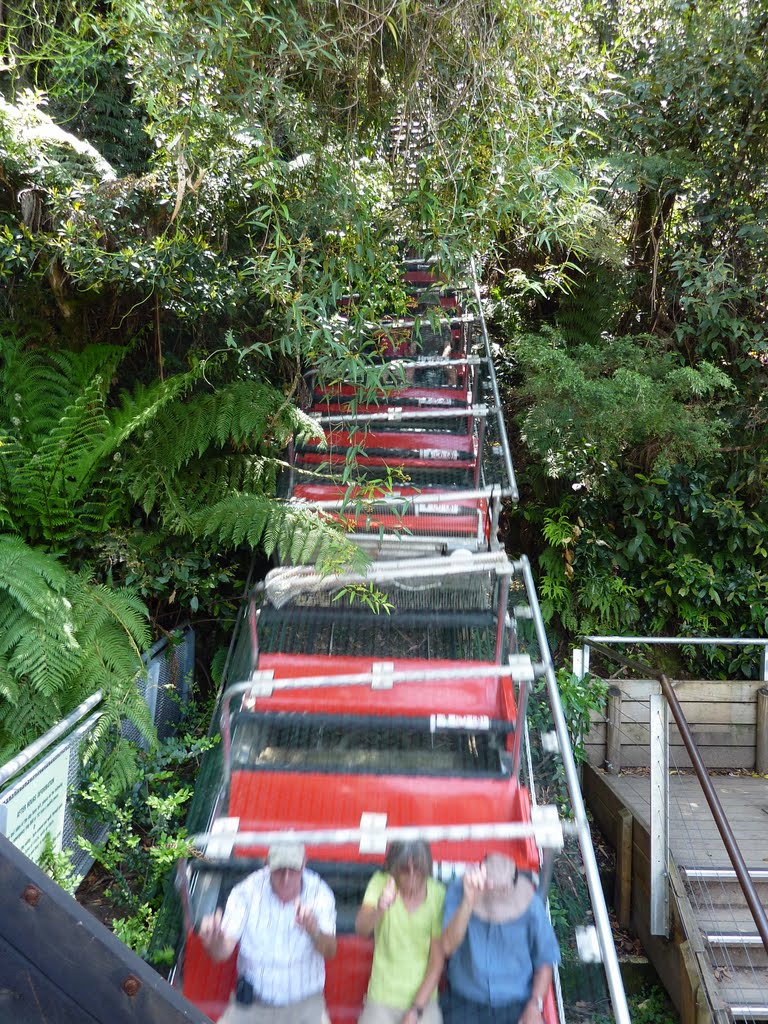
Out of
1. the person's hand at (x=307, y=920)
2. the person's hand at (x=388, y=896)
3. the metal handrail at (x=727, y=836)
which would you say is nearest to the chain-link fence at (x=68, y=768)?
the person's hand at (x=307, y=920)

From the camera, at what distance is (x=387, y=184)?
13.6 ft

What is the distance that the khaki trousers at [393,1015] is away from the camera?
2.16 m

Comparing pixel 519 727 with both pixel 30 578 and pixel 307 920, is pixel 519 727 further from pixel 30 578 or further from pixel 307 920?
pixel 30 578

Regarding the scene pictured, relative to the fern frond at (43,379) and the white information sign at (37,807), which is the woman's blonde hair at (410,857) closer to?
the white information sign at (37,807)

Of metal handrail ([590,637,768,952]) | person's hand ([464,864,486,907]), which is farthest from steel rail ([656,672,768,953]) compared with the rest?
person's hand ([464,864,486,907])

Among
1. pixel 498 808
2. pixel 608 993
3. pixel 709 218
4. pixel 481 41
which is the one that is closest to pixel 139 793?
pixel 498 808

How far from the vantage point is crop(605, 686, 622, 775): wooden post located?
5680 mm

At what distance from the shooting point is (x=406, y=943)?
2225 millimetres

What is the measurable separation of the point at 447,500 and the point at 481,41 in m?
2.33

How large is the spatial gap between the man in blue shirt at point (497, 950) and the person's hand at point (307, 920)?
391mm

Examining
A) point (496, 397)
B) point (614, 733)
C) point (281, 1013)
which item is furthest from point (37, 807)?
point (614, 733)

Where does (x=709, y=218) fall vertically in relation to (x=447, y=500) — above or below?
above

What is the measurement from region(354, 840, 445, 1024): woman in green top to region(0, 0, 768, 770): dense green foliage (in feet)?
5.23

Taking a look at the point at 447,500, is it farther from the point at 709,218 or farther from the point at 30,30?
the point at 30,30
